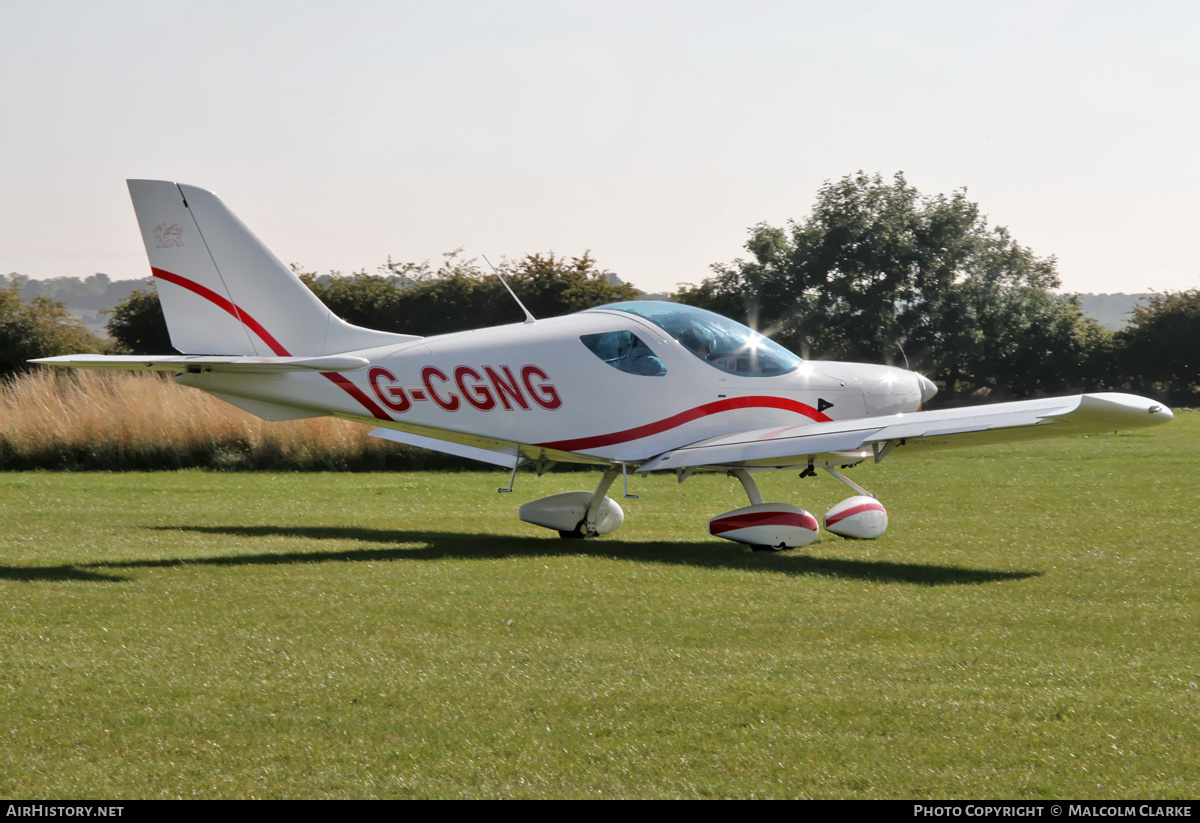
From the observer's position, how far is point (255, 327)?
10.8m

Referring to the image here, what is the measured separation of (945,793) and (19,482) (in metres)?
17.0

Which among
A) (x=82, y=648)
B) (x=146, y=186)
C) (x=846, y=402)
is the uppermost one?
(x=146, y=186)

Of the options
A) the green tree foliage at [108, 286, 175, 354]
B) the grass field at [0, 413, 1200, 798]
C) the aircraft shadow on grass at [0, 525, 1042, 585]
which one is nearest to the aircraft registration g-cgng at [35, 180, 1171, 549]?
the aircraft shadow on grass at [0, 525, 1042, 585]

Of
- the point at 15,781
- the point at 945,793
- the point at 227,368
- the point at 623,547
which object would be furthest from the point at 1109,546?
the point at 15,781

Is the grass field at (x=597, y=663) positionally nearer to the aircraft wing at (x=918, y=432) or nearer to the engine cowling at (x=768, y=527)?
the engine cowling at (x=768, y=527)

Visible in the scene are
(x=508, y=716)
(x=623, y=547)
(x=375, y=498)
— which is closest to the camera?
(x=508, y=716)

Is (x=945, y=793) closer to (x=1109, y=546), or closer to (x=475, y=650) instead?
(x=475, y=650)

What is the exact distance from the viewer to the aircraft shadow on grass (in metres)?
8.70

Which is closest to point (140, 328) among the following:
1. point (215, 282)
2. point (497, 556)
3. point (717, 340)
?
point (215, 282)

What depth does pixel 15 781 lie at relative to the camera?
399cm

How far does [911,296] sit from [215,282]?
37.2 meters

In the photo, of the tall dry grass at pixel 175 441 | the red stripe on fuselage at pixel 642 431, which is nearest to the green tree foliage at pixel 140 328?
the tall dry grass at pixel 175 441

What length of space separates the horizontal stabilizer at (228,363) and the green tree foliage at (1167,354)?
141 feet

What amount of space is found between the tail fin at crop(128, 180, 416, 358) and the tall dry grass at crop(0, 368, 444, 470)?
9.80 metres
